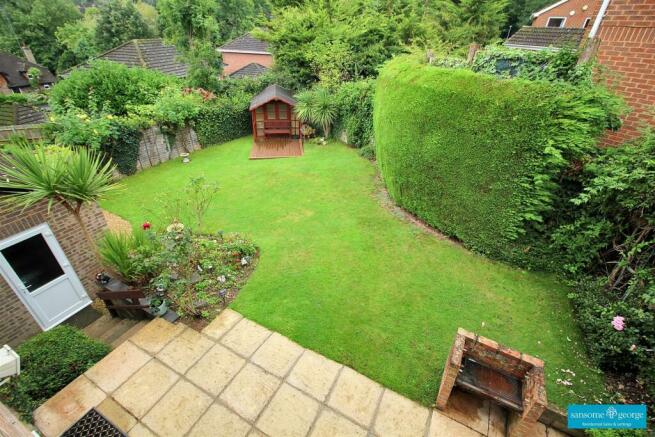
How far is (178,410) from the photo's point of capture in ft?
11.4

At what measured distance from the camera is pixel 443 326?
4.59m

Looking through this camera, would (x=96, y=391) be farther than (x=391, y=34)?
No

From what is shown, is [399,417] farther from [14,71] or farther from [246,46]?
[14,71]

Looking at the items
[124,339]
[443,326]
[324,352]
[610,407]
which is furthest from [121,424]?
[610,407]

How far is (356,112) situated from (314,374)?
35.6 ft

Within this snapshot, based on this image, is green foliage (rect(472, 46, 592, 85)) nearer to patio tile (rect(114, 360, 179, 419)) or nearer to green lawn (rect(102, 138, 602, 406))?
green lawn (rect(102, 138, 602, 406))

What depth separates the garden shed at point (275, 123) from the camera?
42.2 feet

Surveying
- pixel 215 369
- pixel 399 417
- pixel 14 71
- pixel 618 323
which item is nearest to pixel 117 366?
pixel 215 369

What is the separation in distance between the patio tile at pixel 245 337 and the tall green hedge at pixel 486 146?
467 cm

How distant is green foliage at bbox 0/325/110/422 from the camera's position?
3.34m

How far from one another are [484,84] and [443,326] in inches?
175

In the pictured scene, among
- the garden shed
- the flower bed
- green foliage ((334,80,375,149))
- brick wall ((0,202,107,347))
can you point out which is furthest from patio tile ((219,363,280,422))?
the garden shed

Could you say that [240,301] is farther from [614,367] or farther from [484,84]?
[484,84]

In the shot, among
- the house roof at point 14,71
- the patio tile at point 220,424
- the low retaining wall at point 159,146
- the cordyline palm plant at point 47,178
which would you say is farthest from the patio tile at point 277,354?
the house roof at point 14,71
